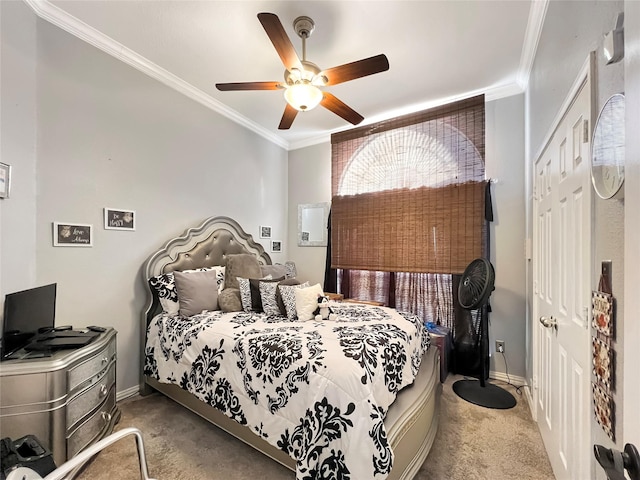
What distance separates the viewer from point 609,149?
886mm

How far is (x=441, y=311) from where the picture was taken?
311 cm

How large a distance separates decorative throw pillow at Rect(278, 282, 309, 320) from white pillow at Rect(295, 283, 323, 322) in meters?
0.05

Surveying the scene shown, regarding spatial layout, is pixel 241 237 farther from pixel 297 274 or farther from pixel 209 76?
pixel 209 76

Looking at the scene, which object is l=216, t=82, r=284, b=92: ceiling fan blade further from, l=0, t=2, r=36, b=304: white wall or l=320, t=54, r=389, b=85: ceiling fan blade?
l=0, t=2, r=36, b=304: white wall

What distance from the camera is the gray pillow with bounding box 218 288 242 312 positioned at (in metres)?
2.60

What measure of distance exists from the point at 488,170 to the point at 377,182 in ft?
4.00

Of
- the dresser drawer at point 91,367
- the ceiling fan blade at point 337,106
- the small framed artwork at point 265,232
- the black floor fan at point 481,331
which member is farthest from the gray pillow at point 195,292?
the black floor fan at point 481,331

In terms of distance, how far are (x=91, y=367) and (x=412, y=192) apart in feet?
10.7

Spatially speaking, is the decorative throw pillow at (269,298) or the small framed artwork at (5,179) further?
the decorative throw pillow at (269,298)

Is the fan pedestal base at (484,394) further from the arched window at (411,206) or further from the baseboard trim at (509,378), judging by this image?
the arched window at (411,206)

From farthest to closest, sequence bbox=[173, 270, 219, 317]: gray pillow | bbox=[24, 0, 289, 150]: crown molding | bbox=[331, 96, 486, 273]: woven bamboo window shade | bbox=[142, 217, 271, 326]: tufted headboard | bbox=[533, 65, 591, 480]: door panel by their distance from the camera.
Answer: bbox=[331, 96, 486, 273]: woven bamboo window shade
bbox=[142, 217, 271, 326]: tufted headboard
bbox=[173, 270, 219, 317]: gray pillow
bbox=[24, 0, 289, 150]: crown molding
bbox=[533, 65, 591, 480]: door panel

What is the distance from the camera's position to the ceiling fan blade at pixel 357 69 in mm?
1744

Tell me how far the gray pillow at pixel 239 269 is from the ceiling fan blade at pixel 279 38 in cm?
202

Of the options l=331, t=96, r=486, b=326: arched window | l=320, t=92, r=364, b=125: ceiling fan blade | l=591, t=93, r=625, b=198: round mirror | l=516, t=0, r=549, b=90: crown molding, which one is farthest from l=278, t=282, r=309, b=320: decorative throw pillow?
l=516, t=0, r=549, b=90: crown molding
